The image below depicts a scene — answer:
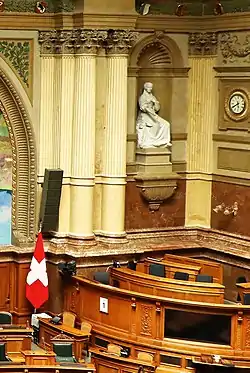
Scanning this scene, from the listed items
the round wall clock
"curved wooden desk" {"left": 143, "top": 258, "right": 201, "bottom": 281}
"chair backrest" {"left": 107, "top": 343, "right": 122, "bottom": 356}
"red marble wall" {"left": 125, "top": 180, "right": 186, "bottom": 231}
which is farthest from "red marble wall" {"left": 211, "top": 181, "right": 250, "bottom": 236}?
"chair backrest" {"left": 107, "top": 343, "right": 122, "bottom": 356}

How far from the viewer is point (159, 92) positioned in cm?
1955

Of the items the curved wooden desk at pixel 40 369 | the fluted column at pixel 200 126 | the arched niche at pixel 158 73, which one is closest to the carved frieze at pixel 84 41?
the arched niche at pixel 158 73

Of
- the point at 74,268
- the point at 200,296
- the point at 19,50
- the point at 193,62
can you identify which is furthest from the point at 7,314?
the point at 193,62

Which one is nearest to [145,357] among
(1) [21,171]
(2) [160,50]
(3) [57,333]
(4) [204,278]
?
(3) [57,333]

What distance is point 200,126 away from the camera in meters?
19.7

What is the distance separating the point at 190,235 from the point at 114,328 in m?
3.43

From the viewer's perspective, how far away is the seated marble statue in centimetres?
1923

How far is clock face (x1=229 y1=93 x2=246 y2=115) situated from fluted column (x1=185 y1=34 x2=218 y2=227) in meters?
0.47

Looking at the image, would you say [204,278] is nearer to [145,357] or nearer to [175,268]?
[175,268]

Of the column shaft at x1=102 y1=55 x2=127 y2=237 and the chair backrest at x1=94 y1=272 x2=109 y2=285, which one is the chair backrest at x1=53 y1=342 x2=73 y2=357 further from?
the column shaft at x1=102 y1=55 x2=127 y2=237

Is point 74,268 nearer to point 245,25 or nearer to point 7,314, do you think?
point 7,314

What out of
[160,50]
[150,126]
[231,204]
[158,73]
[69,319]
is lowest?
[69,319]

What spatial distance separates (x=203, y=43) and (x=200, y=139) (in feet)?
5.83

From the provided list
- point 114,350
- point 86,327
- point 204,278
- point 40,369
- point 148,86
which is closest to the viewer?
point 40,369
